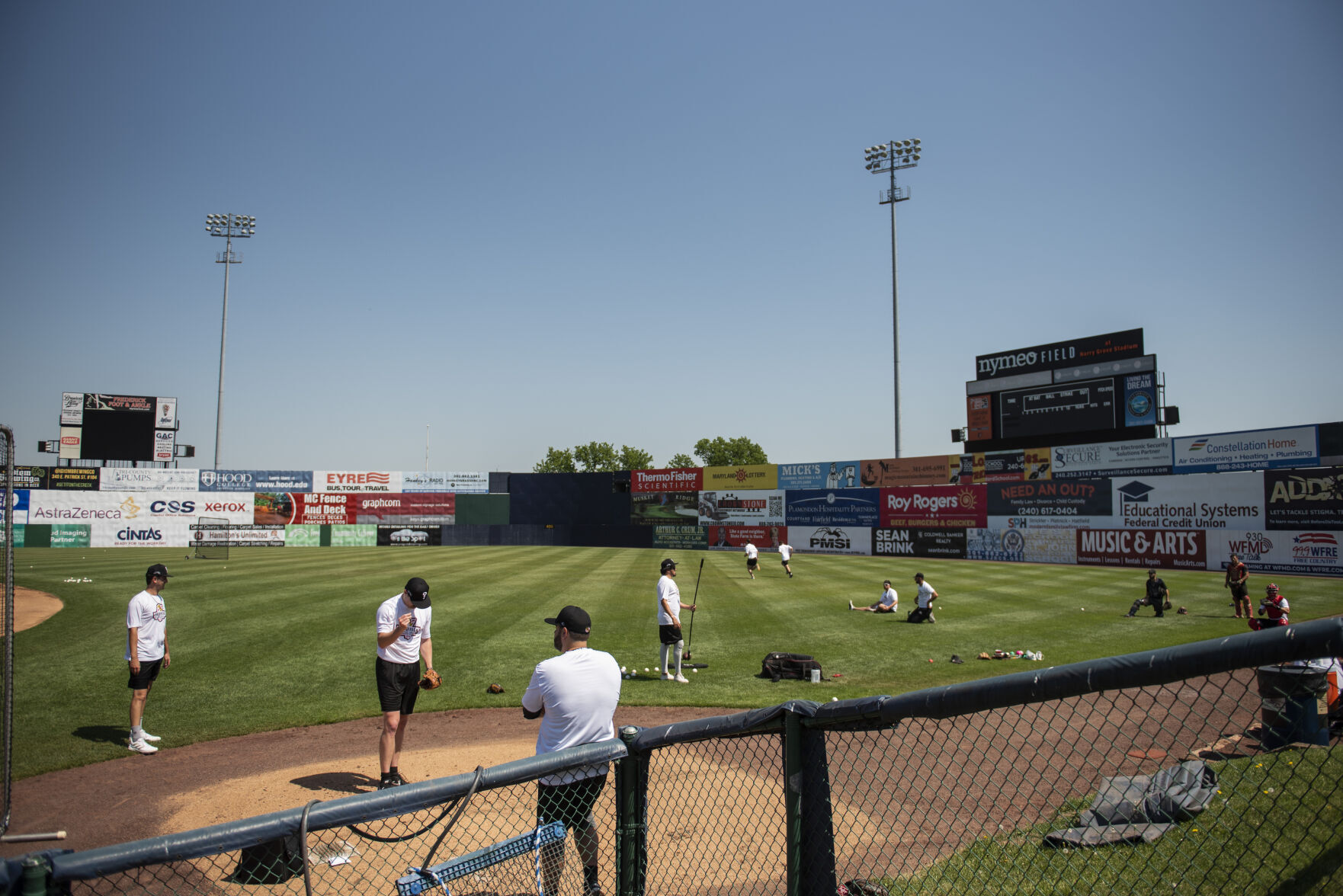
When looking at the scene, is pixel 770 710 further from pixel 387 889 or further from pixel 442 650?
pixel 442 650

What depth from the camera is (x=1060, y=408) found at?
4156 cm

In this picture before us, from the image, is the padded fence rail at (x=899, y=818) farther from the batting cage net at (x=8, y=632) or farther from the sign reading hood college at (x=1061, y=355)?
the sign reading hood college at (x=1061, y=355)

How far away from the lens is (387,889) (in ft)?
18.1

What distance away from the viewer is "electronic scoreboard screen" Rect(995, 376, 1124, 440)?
40.1 metres

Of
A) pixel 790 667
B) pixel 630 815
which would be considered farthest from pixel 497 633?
pixel 630 815

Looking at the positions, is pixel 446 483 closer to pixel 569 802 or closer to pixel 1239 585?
pixel 1239 585

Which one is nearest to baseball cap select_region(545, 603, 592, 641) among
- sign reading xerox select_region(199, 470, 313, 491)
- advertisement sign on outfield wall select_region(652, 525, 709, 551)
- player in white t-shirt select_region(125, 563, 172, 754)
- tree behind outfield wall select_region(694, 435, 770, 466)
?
player in white t-shirt select_region(125, 563, 172, 754)

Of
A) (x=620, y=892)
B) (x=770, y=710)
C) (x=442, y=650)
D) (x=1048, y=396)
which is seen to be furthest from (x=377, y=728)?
(x=1048, y=396)

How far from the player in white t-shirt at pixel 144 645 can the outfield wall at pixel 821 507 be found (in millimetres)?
38880

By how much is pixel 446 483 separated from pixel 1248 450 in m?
53.6

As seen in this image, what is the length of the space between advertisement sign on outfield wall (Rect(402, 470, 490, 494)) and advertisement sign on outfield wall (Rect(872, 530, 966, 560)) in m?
32.7

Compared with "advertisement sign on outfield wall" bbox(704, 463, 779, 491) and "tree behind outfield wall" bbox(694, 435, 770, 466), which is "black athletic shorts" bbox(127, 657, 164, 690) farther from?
"tree behind outfield wall" bbox(694, 435, 770, 466)

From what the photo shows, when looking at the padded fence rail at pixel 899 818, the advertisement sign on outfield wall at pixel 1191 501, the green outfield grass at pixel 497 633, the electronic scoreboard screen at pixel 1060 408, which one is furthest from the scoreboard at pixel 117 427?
the advertisement sign on outfield wall at pixel 1191 501

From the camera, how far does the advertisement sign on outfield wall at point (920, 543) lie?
42.3 meters
